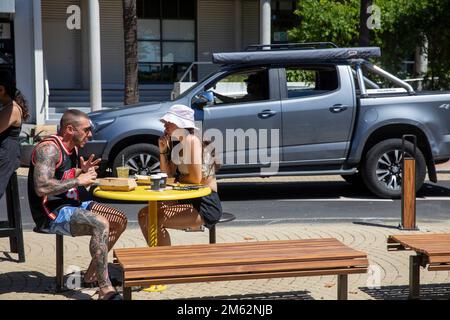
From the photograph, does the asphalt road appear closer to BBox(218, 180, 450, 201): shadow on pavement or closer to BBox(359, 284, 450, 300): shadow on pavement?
BBox(218, 180, 450, 201): shadow on pavement

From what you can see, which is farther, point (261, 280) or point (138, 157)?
point (138, 157)

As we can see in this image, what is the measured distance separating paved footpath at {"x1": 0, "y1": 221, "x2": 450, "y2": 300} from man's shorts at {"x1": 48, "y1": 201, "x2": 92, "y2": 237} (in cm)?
55

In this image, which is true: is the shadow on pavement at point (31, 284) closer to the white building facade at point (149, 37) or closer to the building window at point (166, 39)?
the white building facade at point (149, 37)

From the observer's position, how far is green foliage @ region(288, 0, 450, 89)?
16.3m

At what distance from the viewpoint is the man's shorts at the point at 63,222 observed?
5.85 m

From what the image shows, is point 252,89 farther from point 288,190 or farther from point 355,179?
point 355,179

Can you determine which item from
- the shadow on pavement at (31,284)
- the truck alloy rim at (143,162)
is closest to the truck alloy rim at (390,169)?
the truck alloy rim at (143,162)

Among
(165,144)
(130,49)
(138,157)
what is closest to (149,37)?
(130,49)

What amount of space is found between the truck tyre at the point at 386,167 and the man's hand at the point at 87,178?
18.8 ft

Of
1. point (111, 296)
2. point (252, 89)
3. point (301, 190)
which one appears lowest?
point (301, 190)

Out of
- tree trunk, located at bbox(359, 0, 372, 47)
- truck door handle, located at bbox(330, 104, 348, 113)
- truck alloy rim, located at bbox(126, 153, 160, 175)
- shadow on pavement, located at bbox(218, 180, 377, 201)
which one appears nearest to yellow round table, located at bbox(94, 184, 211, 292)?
Answer: truck alloy rim, located at bbox(126, 153, 160, 175)

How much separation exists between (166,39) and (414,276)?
1881cm

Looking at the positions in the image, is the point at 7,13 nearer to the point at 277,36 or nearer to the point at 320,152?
the point at 277,36

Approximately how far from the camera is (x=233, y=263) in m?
5.02
